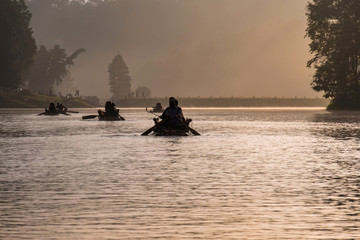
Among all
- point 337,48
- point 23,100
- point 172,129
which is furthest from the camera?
point 23,100

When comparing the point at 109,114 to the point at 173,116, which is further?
the point at 109,114

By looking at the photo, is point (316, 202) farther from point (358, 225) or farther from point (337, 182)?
point (337, 182)

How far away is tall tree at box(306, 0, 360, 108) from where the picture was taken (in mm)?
A: 99875

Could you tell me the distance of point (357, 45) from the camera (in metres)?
100

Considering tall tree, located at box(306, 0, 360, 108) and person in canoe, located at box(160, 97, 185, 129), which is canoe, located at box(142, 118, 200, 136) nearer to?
person in canoe, located at box(160, 97, 185, 129)

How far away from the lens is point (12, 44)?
13900 centimetres

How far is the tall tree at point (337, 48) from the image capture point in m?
99.9

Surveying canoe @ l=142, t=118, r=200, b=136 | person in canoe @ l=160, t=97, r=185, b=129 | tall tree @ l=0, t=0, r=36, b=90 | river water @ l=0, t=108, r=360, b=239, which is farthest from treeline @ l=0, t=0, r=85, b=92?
river water @ l=0, t=108, r=360, b=239

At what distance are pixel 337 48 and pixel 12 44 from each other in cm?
6639

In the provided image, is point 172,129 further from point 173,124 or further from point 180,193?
point 180,193

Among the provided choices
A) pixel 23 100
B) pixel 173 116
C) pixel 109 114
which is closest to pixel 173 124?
pixel 173 116

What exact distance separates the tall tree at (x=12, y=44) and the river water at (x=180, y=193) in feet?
361

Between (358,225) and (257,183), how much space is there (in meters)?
6.21

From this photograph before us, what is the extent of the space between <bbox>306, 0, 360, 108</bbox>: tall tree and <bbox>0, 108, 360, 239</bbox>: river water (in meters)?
70.3
